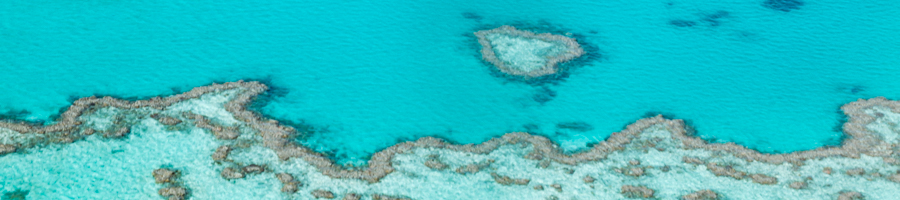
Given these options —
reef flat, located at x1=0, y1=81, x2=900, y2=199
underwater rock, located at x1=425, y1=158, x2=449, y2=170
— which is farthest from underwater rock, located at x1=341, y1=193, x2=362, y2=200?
underwater rock, located at x1=425, y1=158, x2=449, y2=170

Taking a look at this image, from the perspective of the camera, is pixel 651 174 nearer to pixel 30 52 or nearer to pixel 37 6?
pixel 30 52

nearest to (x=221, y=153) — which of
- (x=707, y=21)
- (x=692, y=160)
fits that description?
(x=692, y=160)

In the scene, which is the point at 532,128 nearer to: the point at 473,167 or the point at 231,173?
the point at 473,167

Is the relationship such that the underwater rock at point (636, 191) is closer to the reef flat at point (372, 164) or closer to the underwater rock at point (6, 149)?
the reef flat at point (372, 164)

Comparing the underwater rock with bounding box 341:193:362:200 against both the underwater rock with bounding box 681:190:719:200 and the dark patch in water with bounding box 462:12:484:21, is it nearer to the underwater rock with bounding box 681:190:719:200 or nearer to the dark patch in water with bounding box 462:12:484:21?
the underwater rock with bounding box 681:190:719:200

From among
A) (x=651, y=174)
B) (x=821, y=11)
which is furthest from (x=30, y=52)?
(x=821, y=11)

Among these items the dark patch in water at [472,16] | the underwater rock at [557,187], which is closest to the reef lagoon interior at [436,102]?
the underwater rock at [557,187]
